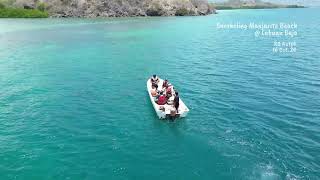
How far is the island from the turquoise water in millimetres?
87697

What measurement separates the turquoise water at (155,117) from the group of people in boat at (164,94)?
4.85 ft

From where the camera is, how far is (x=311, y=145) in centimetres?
2973

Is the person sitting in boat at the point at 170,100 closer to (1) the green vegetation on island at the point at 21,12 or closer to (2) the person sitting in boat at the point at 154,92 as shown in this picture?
(2) the person sitting in boat at the point at 154,92

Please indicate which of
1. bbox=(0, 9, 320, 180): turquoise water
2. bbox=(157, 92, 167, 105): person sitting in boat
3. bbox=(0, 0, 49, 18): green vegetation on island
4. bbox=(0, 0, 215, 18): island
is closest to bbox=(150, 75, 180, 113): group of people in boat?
bbox=(157, 92, 167, 105): person sitting in boat

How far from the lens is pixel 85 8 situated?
15562 cm

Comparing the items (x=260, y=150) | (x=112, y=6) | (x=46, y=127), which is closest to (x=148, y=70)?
(x=46, y=127)

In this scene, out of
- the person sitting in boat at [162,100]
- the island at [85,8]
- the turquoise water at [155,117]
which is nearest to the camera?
the turquoise water at [155,117]

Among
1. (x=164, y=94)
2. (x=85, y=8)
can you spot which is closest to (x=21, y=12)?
(x=85, y=8)

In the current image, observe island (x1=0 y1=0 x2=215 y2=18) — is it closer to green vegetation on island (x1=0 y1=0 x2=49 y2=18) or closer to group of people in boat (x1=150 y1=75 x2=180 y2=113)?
green vegetation on island (x1=0 y1=0 x2=49 y2=18)

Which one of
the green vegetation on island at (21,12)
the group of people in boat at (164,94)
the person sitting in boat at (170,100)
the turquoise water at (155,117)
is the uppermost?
the green vegetation on island at (21,12)

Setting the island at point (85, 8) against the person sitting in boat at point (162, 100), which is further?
the island at point (85, 8)

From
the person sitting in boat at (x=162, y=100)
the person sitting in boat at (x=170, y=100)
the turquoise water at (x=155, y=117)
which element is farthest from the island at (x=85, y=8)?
the person sitting in boat at (x=162, y=100)

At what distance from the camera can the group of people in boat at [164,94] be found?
35369 mm

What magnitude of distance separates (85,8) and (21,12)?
24.9 m
